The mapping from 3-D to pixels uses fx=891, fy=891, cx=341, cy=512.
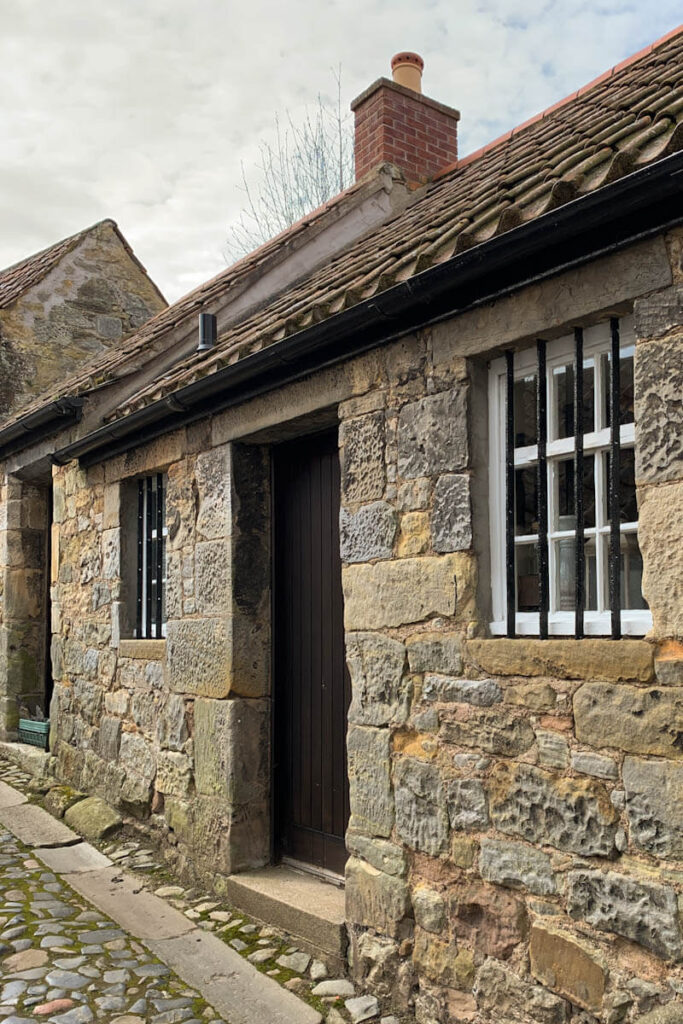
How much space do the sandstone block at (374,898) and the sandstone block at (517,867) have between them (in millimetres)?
508

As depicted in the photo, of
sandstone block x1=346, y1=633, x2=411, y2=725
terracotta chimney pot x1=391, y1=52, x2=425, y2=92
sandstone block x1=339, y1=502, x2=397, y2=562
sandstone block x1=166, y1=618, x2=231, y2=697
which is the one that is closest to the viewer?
sandstone block x1=346, y1=633, x2=411, y2=725

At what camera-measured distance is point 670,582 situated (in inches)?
106

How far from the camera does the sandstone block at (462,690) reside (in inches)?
128

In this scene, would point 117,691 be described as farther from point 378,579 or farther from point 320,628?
point 378,579

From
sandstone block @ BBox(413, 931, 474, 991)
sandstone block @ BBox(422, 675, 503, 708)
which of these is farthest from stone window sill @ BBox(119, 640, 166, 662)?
sandstone block @ BBox(413, 931, 474, 991)

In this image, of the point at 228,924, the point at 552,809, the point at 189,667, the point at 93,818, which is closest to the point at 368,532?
the point at 552,809

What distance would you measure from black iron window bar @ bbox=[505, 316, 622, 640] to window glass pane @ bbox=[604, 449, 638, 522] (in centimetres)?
5

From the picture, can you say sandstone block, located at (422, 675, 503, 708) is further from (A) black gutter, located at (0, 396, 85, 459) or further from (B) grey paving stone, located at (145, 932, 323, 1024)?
(A) black gutter, located at (0, 396, 85, 459)

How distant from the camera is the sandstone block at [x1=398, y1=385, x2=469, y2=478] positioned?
3.45 meters

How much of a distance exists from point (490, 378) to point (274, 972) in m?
2.74

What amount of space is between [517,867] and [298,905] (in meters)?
1.52

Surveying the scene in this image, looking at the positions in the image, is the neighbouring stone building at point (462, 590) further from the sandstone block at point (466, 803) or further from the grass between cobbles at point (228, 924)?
the grass between cobbles at point (228, 924)

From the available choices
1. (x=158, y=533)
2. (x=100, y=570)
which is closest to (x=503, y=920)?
(x=158, y=533)

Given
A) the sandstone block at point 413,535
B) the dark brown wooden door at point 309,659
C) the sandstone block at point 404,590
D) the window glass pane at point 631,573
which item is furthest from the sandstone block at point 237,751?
the window glass pane at point 631,573
